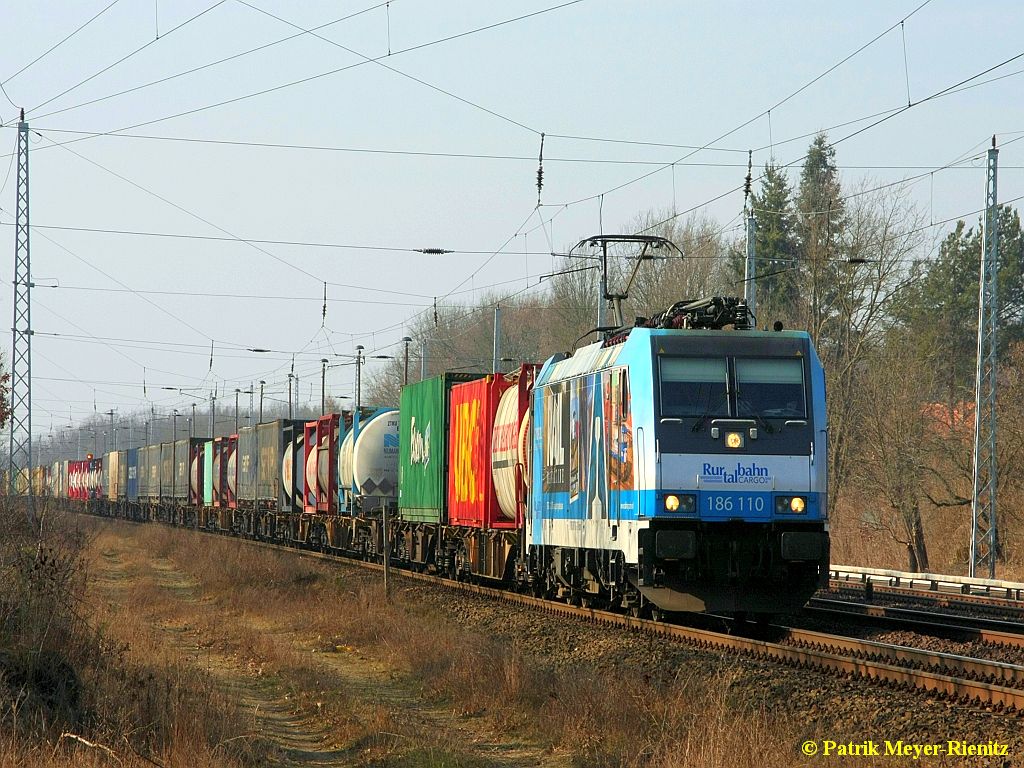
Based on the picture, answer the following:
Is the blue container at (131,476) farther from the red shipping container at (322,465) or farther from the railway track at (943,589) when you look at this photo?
the railway track at (943,589)

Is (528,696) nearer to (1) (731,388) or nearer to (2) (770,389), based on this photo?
(1) (731,388)

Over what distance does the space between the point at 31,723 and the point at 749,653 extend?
24.0 feet

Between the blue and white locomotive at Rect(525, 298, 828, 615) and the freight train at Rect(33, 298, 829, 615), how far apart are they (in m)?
0.02

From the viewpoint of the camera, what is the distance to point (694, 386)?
14391 mm

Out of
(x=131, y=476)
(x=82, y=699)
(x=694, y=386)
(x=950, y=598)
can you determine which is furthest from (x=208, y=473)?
(x=82, y=699)

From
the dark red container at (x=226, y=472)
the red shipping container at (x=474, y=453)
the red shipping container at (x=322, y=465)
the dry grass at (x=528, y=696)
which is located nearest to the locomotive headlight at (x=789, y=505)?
the dry grass at (x=528, y=696)

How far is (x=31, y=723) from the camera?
8.90 meters

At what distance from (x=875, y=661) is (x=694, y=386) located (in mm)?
3503

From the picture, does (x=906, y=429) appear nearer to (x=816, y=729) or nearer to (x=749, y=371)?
(x=749, y=371)

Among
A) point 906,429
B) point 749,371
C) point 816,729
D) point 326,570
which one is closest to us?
point 816,729

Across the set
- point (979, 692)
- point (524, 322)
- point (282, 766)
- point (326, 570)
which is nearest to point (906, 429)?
point (326, 570)

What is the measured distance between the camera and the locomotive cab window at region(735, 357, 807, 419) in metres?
14.4

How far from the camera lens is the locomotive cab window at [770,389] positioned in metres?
14.4

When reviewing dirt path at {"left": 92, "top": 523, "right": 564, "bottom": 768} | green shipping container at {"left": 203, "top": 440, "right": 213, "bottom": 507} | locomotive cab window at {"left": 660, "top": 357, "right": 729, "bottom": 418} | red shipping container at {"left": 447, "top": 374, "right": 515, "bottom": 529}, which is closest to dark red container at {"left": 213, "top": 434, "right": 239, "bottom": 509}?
green shipping container at {"left": 203, "top": 440, "right": 213, "bottom": 507}
